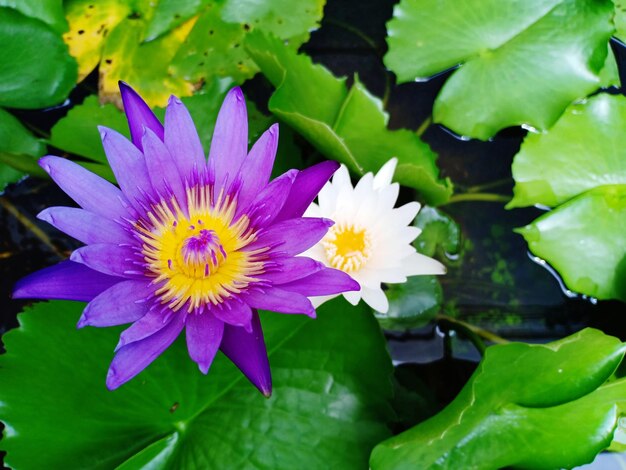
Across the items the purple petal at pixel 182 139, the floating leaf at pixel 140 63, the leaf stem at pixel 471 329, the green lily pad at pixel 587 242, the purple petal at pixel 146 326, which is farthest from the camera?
the floating leaf at pixel 140 63

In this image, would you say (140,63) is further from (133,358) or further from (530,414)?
(530,414)

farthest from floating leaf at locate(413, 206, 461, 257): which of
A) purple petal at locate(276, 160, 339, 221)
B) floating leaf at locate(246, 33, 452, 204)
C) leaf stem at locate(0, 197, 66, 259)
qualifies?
leaf stem at locate(0, 197, 66, 259)

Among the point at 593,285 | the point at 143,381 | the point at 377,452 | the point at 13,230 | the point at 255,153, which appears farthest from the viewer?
the point at 13,230

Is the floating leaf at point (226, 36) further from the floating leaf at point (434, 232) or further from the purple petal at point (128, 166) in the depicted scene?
the purple petal at point (128, 166)

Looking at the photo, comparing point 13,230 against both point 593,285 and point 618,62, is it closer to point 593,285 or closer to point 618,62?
point 593,285

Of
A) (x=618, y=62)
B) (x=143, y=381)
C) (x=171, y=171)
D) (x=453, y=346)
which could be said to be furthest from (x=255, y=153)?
(x=618, y=62)

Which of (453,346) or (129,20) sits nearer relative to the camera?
(453,346)

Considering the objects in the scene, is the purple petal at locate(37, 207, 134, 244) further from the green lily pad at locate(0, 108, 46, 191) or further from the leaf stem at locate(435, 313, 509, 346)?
the leaf stem at locate(435, 313, 509, 346)

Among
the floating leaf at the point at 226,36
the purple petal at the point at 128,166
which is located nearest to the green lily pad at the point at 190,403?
the purple petal at the point at 128,166
